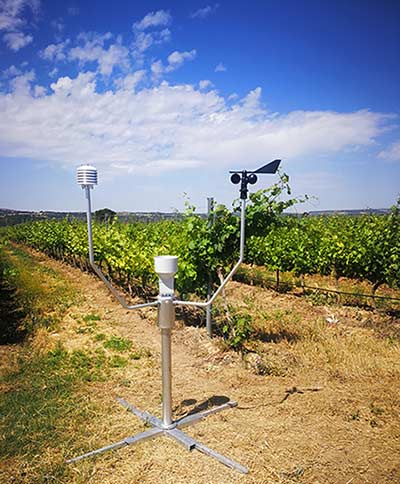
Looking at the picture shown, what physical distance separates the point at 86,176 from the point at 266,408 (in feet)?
9.05

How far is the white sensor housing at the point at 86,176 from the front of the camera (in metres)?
2.70

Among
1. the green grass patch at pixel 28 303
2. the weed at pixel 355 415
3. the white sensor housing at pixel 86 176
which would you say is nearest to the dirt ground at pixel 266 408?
the weed at pixel 355 415

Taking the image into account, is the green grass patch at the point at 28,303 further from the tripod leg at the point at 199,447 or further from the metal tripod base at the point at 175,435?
the tripod leg at the point at 199,447

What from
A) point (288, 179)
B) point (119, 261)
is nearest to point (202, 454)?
point (288, 179)

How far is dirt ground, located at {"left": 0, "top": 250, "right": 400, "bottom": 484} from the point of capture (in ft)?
8.95

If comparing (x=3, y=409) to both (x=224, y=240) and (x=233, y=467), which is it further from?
(x=224, y=240)

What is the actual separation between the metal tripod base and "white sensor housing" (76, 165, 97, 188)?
80.9 inches

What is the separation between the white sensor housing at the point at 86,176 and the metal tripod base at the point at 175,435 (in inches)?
80.9

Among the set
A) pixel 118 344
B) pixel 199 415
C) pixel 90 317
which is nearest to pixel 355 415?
pixel 199 415

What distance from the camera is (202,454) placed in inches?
114

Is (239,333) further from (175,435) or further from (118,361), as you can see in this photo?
(175,435)

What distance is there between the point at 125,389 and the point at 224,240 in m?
2.45

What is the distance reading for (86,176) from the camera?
271 centimetres

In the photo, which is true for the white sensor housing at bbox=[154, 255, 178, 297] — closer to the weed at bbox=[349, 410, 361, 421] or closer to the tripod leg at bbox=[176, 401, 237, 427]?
the tripod leg at bbox=[176, 401, 237, 427]
